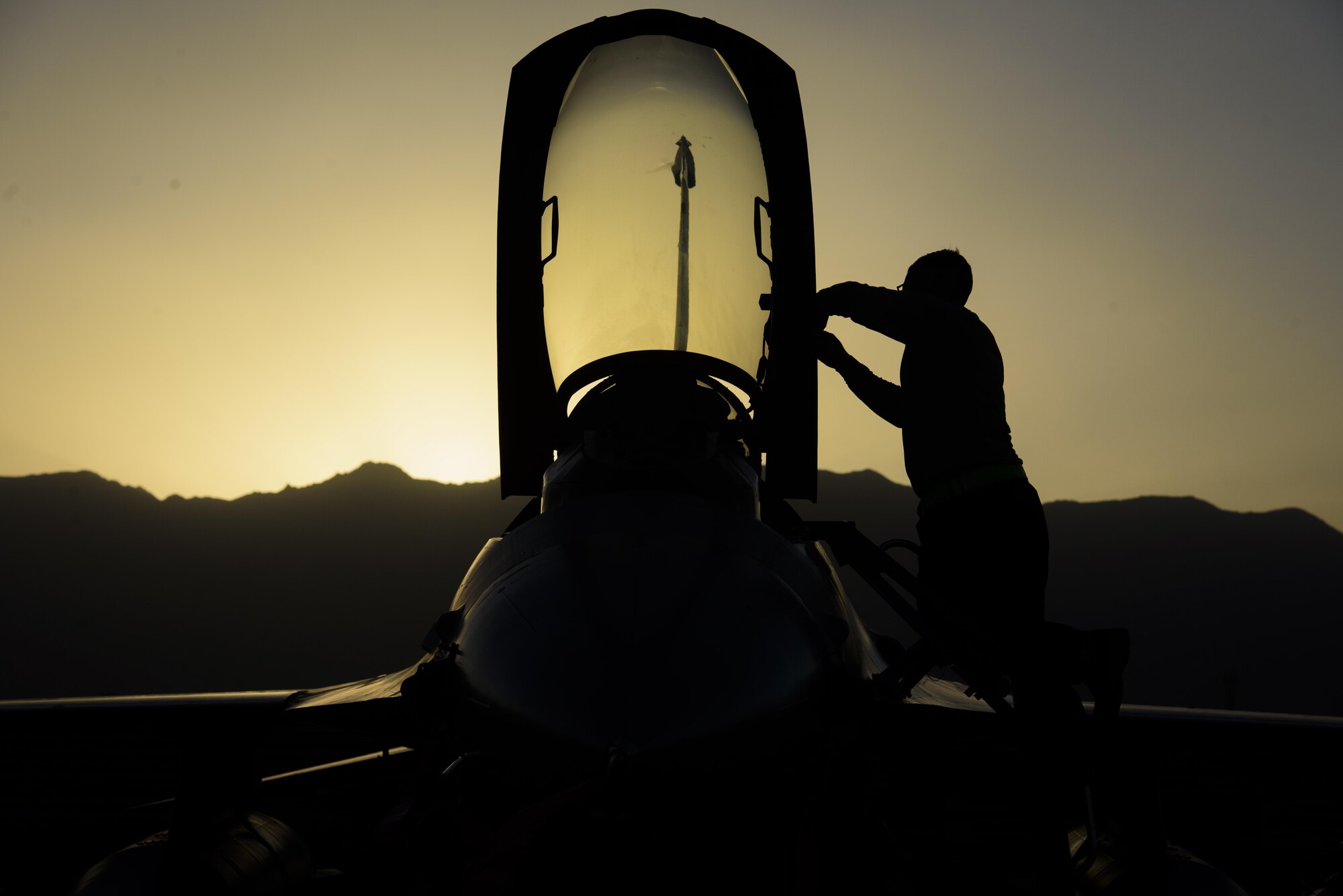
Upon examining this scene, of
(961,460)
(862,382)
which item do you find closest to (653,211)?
(862,382)

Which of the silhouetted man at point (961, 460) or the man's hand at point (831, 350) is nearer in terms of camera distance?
the silhouetted man at point (961, 460)

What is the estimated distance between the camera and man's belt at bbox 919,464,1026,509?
3.30m

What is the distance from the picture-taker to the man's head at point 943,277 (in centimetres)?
378

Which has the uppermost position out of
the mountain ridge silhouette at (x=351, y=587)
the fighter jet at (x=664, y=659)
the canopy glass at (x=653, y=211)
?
the canopy glass at (x=653, y=211)

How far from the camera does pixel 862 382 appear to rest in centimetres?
396

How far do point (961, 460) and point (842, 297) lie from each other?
31.1 inches

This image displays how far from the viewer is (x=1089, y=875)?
4.48 m

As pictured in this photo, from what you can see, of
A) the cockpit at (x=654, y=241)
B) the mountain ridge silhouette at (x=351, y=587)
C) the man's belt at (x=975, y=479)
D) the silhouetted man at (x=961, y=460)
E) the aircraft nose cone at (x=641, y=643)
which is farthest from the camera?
the mountain ridge silhouette at (x=351, y=587)

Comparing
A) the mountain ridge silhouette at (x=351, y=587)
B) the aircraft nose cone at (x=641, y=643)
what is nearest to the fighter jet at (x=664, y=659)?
the aircraft nose cone at (x=641, y=643)

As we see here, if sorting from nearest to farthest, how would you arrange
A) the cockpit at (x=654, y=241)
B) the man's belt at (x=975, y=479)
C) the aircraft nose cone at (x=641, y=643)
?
the aircraft nose cone at (x=641, y=643) < the man's belt at (x=975, y=479) < the cockpit at (x=654, y=241)

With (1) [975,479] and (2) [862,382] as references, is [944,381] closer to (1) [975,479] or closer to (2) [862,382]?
(1) [975,479]

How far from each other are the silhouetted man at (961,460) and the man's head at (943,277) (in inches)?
11.6

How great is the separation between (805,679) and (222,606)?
178 meters

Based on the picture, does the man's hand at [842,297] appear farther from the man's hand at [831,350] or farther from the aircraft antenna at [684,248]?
the aircraft antenna at [684,248]
